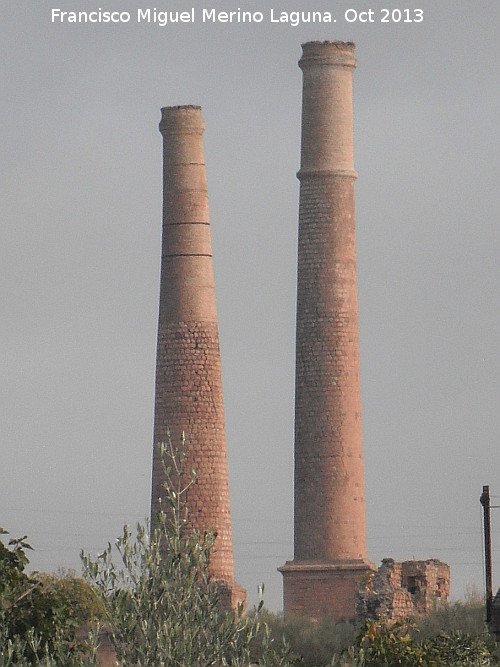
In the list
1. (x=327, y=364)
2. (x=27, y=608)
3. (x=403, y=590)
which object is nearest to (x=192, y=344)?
(x=327, y=364)

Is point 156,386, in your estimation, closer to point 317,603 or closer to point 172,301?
point 172,301

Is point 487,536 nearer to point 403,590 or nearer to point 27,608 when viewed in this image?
point 403,590

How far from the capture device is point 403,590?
97.8ft

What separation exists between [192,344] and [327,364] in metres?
2.55

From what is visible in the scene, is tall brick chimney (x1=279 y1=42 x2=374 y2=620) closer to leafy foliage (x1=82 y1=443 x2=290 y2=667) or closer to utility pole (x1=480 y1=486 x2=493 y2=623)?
utility pole (x1=480 y1=486 x2=493 y2=623)

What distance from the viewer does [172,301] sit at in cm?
3147

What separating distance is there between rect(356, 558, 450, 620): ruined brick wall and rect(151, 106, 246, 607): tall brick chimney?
2593 mm

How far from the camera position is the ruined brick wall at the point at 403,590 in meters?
29.4

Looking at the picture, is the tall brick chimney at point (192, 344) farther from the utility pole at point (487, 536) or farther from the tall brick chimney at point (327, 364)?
the utility pole at point (487, 536)

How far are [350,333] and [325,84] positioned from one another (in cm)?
Answer: 476

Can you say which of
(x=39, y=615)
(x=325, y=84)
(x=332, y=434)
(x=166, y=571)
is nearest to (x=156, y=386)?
(x=332, y=434)

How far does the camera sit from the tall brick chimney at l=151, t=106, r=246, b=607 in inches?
1206

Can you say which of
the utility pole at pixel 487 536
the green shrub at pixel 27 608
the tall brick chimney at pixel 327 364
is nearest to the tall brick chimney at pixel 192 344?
the tall brick chimney at pixel 327 364

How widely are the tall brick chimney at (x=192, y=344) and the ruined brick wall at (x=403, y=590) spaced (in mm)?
2593
